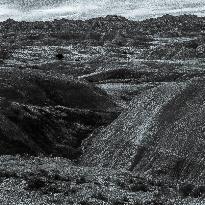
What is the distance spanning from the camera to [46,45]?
9981 cm

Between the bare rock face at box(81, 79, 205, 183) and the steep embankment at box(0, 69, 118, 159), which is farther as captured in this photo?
the steep embankment at box(0, 69, 118, 159)

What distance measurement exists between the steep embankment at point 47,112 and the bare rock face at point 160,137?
153cm

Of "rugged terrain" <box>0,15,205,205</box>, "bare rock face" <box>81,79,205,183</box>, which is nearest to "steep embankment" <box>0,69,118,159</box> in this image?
"rugged terrain" <box>0,15,205,205</box>

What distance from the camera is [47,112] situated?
73.6 feet

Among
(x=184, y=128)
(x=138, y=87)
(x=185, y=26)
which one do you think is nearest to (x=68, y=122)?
(x=184, y=128)

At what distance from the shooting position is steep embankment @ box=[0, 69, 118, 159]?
66.4 ft

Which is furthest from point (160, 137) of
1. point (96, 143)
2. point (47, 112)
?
point (47, 112)

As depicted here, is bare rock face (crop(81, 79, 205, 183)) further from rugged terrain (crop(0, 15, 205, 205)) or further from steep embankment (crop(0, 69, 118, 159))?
steep embankment (crop(0, 69, 118, 159))

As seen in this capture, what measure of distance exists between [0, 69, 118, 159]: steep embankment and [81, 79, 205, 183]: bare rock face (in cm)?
153

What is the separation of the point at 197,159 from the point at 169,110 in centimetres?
363

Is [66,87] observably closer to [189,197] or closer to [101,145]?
[101,145]

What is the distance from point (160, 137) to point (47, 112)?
6610 millimetres

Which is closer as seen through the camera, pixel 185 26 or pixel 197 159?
pixel 197 159

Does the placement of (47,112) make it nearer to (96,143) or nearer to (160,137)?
(96,143)
